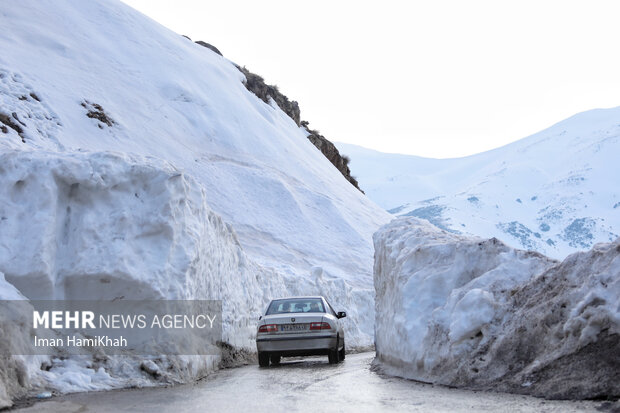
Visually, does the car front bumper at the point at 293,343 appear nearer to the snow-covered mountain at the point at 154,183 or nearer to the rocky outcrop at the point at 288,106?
the snow-covered mountain at the point at 154,183

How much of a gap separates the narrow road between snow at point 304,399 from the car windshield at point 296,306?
336 cm

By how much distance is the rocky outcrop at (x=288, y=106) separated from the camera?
166 feet

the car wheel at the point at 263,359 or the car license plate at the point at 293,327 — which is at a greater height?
the car license plate at the point at 293,327

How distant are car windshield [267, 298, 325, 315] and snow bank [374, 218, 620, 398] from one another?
5.24 feet

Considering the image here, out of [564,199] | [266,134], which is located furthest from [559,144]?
[266,134]

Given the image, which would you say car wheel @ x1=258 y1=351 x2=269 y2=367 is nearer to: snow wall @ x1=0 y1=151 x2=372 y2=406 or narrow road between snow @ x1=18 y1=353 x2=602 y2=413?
snow wall @ x1=0 y1=151 x2=372 y2=406

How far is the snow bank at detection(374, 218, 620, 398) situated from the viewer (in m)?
8.20

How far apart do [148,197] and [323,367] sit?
4386 millimetres

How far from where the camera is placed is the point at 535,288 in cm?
992

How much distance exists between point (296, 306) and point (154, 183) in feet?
12.7

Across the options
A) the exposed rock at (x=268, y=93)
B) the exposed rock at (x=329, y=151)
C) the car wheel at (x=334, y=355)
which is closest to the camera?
the car wheel at (x=334, y=355)

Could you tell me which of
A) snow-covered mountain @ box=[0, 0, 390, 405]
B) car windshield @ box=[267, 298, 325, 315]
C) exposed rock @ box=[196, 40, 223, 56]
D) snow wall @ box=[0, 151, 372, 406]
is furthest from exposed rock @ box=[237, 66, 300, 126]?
snow wall @ box=[0, 151, 372, 406]

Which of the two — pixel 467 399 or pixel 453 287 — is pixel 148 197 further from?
pixel 467 399

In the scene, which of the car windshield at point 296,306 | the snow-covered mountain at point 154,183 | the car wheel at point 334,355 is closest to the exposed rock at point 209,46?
the snow-covered mountain at point 154,183
